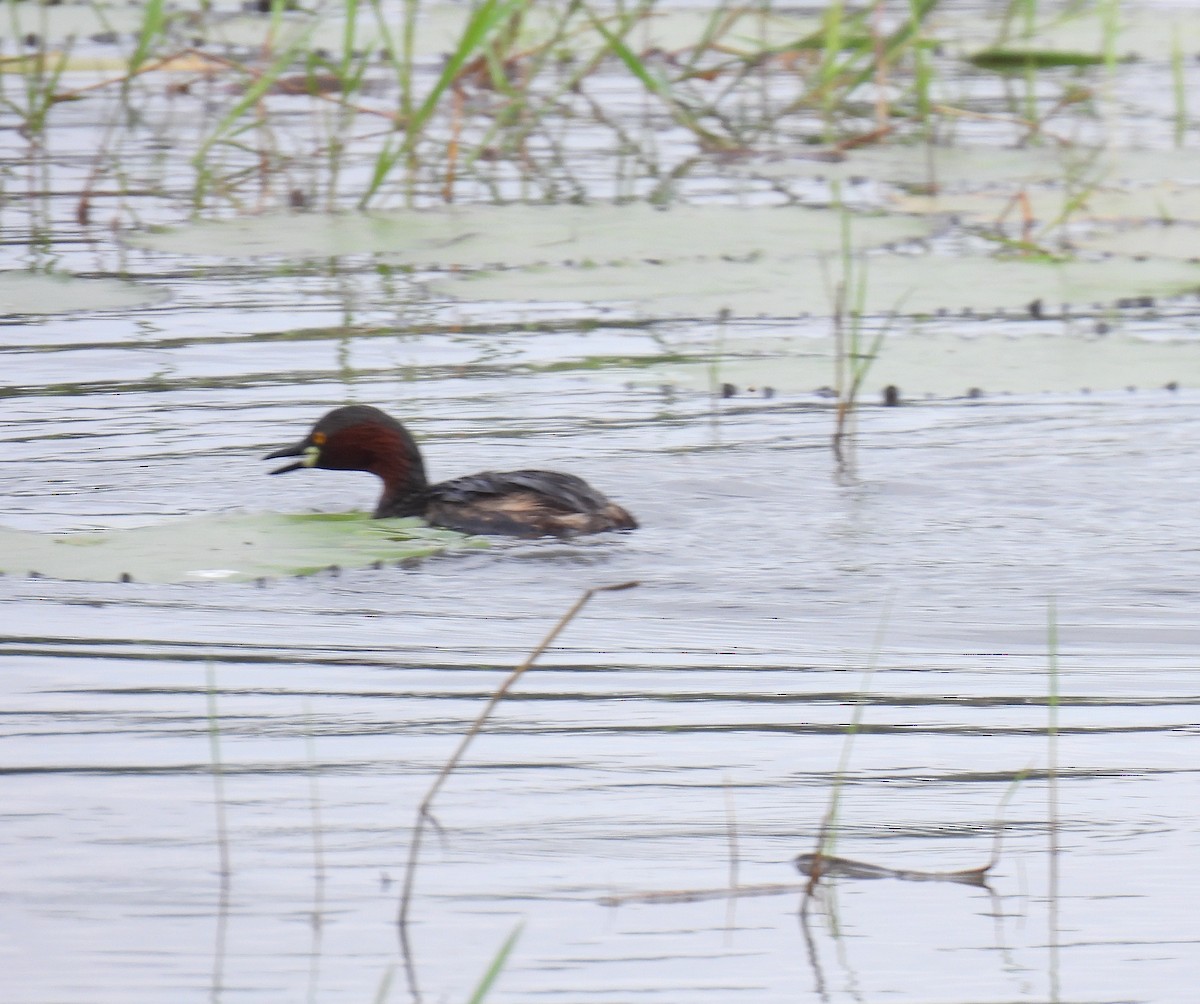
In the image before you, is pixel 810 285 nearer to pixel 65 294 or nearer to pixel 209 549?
pixel 65 294

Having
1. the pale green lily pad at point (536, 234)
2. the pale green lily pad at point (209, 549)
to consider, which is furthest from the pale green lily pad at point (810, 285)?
the pale green lily pad at point (209, 549)

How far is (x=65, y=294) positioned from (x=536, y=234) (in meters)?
1.73

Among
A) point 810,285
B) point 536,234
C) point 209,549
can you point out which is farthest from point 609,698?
point 536,234

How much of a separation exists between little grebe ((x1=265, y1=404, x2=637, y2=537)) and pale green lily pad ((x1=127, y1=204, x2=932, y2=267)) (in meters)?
2.12

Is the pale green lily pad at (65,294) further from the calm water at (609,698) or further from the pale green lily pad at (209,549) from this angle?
the pale green lily pad at (209,549)

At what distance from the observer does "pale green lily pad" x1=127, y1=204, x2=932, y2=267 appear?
7.89 meters

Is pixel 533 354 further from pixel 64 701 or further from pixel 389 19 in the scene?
pixel 389 19

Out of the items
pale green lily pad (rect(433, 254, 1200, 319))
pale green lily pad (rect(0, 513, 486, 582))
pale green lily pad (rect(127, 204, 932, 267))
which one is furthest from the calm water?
pale green lily pad (rect(127, 204, 932, 267))

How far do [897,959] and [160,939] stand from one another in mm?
955

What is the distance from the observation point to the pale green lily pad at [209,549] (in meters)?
4.66

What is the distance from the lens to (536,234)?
8180 millimetres

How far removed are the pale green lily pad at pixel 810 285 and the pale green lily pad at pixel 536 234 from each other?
0.18 metres

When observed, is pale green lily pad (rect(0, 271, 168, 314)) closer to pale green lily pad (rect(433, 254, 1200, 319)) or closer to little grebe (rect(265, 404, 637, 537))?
pale green lily pad (rect(433, 254, 1200, 319))

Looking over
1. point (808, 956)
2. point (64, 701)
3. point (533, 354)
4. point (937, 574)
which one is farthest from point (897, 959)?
point (533, 354)
